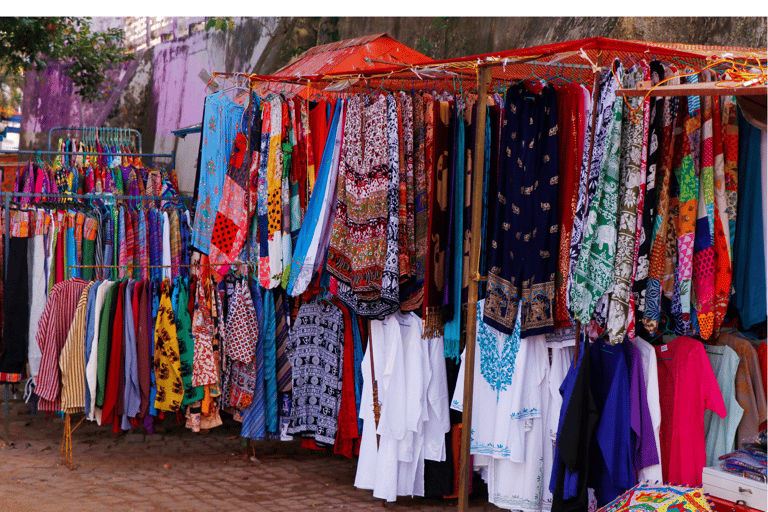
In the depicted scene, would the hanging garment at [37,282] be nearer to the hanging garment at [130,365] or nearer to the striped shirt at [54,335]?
the striped shirt at [54,335]

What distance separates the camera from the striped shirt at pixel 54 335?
434 cm

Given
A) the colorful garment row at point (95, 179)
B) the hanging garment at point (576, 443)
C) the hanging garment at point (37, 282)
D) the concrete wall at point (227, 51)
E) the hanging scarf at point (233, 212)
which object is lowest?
the hanging garment at point (576, 443)

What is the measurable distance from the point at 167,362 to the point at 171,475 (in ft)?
2.31

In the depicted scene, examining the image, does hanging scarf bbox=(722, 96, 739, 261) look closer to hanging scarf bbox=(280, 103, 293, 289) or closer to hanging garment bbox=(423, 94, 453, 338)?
hanging garment bbox=(423, 94, 453, 338)

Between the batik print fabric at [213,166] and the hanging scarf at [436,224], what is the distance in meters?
1.47

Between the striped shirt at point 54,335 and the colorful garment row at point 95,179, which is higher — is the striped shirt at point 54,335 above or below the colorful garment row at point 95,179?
below

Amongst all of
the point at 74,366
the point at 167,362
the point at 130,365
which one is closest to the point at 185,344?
the point at 167,362

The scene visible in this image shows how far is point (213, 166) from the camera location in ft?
15.1

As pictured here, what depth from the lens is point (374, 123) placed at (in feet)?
12.8

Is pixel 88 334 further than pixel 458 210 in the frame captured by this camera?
Yes

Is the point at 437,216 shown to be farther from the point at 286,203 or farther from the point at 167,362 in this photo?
the point at 167,362

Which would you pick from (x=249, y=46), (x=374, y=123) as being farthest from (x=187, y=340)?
(x=249, y=46)

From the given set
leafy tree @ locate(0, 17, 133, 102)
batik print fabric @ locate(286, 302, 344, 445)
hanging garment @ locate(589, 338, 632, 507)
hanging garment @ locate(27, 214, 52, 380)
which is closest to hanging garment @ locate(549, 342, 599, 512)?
hanging garment @ locate(589, 338, 632, 507)

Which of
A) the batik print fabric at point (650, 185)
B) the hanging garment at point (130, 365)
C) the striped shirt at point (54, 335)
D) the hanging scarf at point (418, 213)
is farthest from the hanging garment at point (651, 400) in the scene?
the striped shirt at point (54, 335)
